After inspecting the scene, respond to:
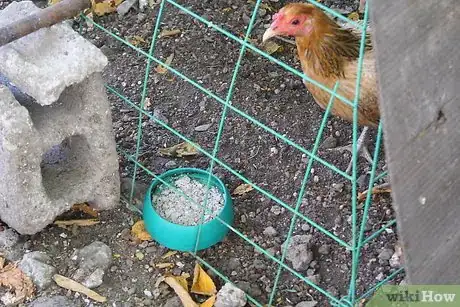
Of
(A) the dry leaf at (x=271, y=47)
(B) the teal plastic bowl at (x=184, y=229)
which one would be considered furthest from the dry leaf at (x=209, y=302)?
(A) the dry leaf at (x=271, y=47)

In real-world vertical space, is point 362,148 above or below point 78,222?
above

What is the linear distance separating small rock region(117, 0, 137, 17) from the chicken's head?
55.6 inches

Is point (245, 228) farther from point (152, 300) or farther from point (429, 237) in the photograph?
point (429, 237)

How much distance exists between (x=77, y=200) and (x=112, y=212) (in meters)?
0.23

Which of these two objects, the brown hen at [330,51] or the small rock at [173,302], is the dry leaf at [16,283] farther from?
the brown hen at [330,51]

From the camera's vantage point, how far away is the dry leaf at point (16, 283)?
303 cm

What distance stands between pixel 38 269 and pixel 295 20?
137cm

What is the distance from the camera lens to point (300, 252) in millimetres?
3170

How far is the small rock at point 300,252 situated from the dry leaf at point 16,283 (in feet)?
3.28

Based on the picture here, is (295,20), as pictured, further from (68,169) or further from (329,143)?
(68,169)

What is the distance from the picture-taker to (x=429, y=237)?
2.32 metres

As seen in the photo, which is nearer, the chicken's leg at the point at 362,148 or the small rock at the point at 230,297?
the small rock at the point at 230,297

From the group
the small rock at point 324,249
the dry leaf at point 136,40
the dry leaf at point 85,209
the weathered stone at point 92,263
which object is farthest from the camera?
the dry leaf at point 136,40

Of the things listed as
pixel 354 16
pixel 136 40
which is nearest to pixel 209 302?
pixel 136 40
